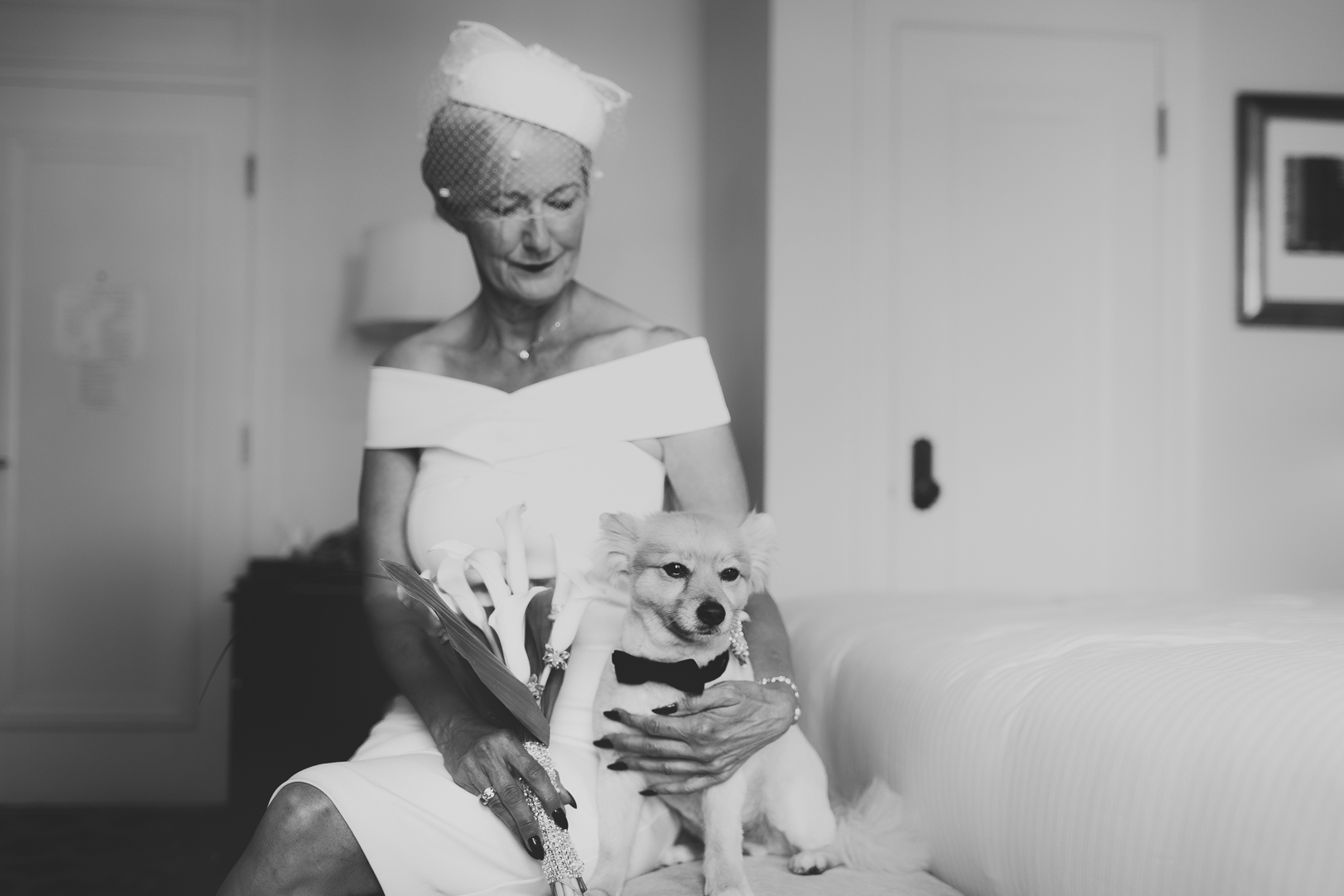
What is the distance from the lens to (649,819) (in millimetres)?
1240

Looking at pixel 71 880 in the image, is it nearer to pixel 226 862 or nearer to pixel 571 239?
pixel 226 862

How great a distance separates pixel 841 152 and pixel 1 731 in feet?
10.1

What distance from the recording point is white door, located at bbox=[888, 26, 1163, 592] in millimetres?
2986

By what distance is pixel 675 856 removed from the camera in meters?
1.28

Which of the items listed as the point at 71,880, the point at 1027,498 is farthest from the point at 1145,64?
the point at 71,880

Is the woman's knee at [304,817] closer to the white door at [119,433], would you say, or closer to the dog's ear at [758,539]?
the dog's ear at [758,539]

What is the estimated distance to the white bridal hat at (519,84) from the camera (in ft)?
5.06

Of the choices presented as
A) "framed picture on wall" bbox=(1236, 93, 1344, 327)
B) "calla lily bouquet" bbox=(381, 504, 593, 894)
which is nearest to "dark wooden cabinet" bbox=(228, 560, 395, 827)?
"calla lily bouquet" bbox=(381, 504, 593, 894)

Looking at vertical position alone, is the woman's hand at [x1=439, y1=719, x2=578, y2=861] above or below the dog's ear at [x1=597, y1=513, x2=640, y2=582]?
below

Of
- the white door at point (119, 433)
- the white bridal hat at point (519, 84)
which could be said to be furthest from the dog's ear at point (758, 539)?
the white door at point (119, 433)

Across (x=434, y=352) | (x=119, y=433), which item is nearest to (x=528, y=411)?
(x=434, y=352)

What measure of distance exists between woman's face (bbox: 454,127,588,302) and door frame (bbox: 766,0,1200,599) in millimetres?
1378

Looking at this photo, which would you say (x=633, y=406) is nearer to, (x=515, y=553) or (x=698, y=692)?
(x=515, y=553)

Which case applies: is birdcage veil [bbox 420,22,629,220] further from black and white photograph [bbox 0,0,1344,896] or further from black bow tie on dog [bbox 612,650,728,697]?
black bow tie on dog [bbox 612,650,728,697]
